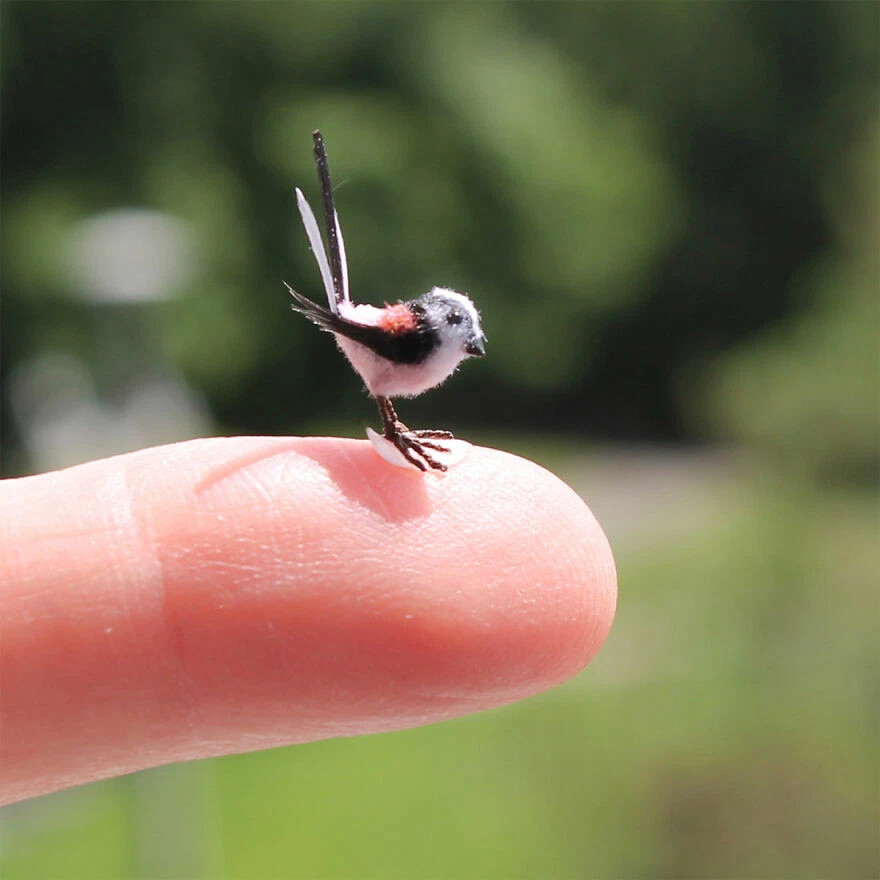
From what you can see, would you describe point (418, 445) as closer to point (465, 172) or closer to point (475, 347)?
point (475, 347)

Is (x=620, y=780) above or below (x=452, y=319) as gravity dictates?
above

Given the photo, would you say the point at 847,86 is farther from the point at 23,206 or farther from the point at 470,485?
the point at 470,485

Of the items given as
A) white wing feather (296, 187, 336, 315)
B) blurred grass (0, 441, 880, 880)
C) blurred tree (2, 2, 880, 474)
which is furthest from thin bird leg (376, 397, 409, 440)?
blurred tree (2, 2, 880, 474)

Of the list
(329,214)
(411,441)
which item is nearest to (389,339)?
(411,441)

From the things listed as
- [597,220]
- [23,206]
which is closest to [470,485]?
[23,206]

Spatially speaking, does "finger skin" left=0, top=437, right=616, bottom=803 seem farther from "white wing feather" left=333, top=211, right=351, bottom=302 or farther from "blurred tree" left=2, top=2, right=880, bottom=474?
"blurred tree" left=2, top=2, right=880, bottom=474

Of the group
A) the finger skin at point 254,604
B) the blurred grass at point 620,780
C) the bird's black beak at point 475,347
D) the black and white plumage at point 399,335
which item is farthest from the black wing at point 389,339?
the blurred grass at point 620,780
